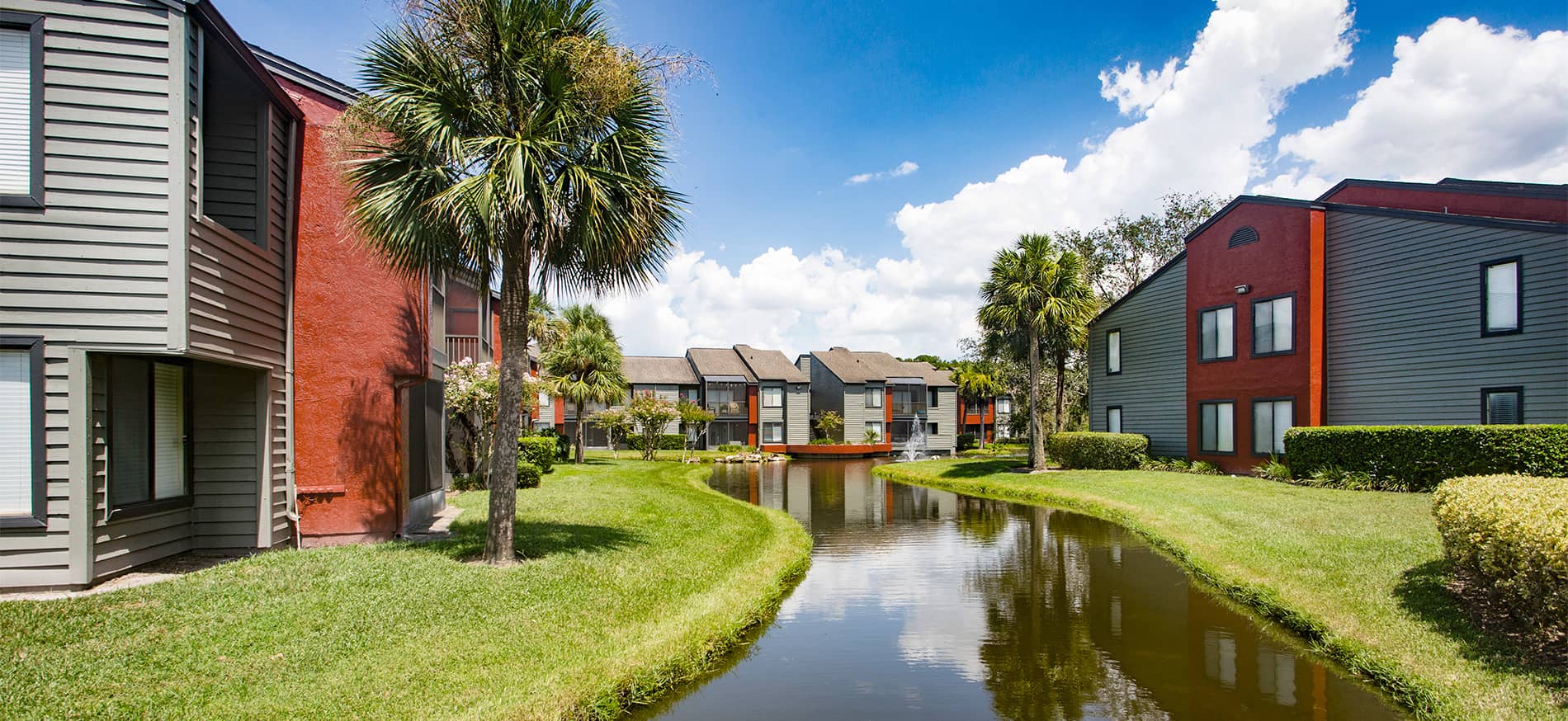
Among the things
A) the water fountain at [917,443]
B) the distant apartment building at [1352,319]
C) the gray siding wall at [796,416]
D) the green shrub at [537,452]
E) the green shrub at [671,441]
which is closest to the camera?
the distant apartment building at [1352,319]

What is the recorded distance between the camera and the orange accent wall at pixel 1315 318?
66.9 feet

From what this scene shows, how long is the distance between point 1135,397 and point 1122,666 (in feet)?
69.1

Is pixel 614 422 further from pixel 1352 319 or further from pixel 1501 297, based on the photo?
pixel 1501 297

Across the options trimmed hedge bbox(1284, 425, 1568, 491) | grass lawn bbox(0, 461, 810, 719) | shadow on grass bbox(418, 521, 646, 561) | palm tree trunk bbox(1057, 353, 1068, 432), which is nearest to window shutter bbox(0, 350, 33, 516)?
grass lawn bbox(0, 461, 810, 719)

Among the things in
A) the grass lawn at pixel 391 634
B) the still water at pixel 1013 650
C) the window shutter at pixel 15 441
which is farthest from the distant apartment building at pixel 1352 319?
the window shutter at pixel 15 441

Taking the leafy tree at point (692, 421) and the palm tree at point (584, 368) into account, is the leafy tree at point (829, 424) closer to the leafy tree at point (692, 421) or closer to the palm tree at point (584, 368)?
the leafy tree at point (692, 421)

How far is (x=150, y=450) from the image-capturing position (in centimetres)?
893

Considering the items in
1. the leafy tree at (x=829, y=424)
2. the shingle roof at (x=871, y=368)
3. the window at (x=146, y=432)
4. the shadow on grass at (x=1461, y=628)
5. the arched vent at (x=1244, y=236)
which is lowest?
the leafy tree at (x=829, y=424)

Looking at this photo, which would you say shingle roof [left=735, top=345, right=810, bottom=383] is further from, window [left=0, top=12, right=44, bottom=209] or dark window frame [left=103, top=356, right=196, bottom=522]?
window [left=0, top=12, right=44, bottom=209]

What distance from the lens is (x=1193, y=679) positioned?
7.13 meters

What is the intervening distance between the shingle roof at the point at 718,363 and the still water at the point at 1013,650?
3951cm

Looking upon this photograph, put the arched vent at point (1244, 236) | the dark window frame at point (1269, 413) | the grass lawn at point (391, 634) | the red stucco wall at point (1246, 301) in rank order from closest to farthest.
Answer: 1. the grass lawn at point (391, 634)
2. the red stucco wall at point (1246, 301)
3. the dark window frame at point (1269, 413)
4. the arched vent at point (1244, 236)

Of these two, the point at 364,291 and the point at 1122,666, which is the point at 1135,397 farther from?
the point at 364,291

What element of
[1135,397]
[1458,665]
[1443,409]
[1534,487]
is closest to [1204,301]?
[1135,397]
